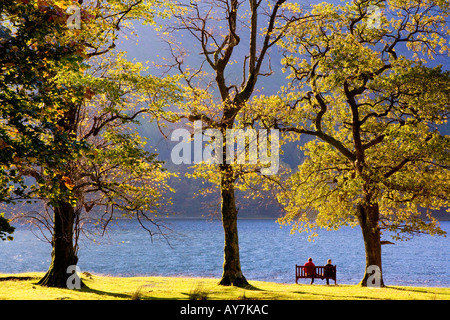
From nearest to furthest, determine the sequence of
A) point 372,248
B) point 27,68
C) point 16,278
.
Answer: point 27,68 < point 16,278 < point 372,248

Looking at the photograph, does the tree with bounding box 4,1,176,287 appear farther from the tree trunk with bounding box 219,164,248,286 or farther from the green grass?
the tree trunk with bounding box 219,164,248,286

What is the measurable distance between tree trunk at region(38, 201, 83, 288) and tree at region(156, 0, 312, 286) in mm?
5452

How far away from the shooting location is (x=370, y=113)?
20.4 meters

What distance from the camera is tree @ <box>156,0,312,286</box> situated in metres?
18.2

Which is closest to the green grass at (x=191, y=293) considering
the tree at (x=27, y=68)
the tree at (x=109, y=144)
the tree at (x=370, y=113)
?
the tree at (x=109, y=144)

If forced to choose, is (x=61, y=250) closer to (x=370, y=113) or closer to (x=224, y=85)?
(x=224, y=85)

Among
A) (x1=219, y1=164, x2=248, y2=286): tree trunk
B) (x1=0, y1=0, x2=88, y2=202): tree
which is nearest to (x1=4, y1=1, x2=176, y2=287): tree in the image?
(x1=219, y1=164, x2=248, y2=286): tree trunk

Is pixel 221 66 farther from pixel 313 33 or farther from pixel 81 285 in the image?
pixel 81 285

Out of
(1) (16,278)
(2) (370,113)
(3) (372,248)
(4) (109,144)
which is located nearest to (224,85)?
(4) (109,144)

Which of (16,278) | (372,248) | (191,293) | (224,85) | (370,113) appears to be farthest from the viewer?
(372,248)

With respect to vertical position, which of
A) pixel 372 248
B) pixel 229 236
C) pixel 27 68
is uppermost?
pixel 27 68

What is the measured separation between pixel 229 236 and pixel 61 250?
268 inches

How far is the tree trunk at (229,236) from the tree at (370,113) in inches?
101
